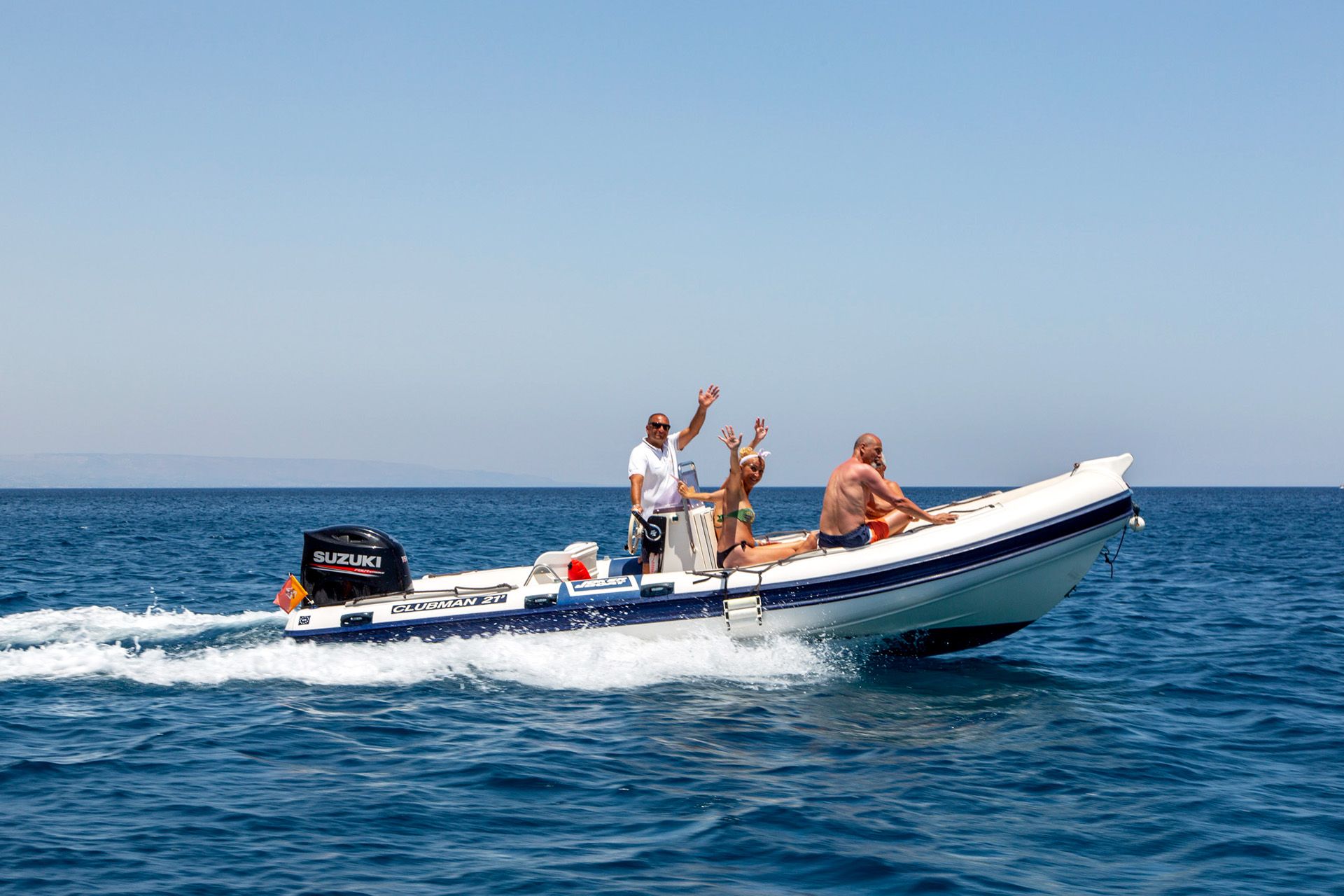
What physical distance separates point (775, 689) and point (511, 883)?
3858mm

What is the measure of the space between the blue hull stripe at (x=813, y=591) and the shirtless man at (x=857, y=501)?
0.42 m

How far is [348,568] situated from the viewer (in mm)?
9305

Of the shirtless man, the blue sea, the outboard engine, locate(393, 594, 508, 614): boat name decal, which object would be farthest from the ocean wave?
the shirtless man

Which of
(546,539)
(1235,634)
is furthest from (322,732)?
(546,539)

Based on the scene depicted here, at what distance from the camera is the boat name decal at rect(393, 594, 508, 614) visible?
29.3 feet

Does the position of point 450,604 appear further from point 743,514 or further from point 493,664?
point 743,514

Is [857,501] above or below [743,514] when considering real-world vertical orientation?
above

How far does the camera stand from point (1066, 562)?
9.01 meters

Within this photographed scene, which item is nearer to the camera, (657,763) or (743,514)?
(657,763)

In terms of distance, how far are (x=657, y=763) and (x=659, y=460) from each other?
9.99 ft

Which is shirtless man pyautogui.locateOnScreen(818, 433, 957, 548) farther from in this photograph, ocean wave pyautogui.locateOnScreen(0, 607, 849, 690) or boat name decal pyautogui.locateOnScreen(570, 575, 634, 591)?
boat name decal pyautogui.locateOnScreen(570, 575, 634, 591)

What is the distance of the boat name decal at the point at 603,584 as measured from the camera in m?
8.85

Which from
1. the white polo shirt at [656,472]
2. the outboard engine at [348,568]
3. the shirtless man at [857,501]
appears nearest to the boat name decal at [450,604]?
the outboard engine at [348,568]

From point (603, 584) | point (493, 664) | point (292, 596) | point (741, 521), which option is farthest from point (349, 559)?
point (741, 521)
